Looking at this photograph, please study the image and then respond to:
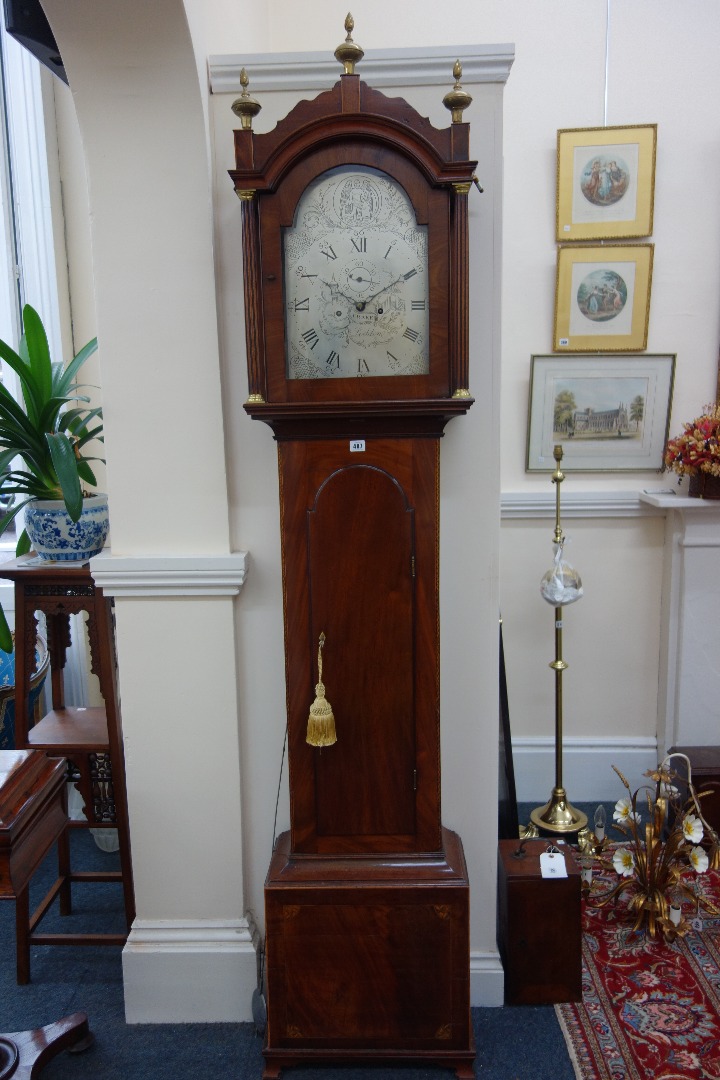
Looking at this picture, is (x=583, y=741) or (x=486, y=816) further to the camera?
(x=583, y=741)

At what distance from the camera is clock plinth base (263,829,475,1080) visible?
1.78 meters

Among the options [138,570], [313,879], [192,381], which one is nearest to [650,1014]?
[313,879]

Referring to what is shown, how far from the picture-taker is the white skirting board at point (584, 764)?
3086 mm

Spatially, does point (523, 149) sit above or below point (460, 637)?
above

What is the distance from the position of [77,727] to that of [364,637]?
3.37 ft

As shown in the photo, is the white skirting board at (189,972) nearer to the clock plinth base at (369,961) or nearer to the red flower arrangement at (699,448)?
the clock plinth base at (369,961)

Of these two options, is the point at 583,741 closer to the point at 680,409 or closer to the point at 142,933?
the point at 680,409

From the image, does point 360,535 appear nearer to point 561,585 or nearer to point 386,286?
point 386,286

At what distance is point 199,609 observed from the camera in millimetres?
1937

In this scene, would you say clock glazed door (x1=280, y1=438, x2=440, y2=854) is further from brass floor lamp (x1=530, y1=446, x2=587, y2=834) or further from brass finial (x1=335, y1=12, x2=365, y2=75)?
brass floor lamp (x1=530, y1=446, x2=587, y2=834)

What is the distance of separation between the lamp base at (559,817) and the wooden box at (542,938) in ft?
2.25

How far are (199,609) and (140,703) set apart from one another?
0.91 feet

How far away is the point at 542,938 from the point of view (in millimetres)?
2049

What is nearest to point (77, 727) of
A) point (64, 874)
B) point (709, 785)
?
point (64, 874)
